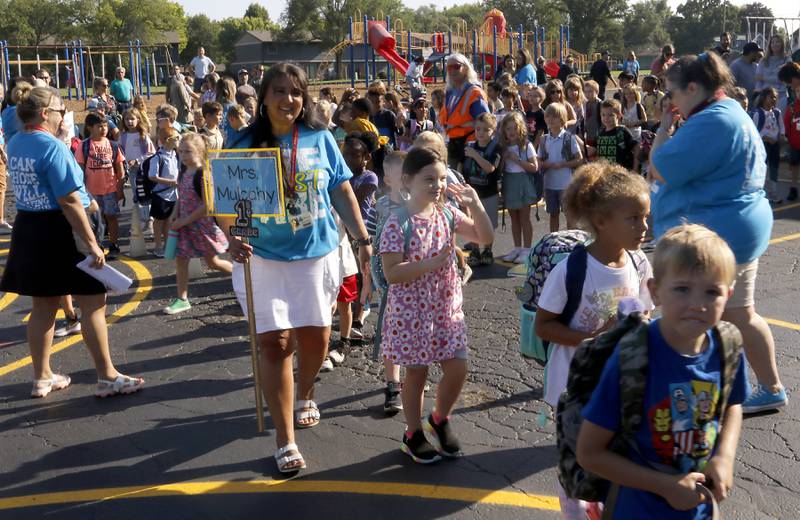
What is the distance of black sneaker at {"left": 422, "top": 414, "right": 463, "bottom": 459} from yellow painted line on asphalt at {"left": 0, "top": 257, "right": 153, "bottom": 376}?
3427 millimetres

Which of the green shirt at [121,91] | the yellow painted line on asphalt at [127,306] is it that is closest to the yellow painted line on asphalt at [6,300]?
the yellow painted line on asphalt at [127,306]

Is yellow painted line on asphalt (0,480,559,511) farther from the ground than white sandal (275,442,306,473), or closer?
closer

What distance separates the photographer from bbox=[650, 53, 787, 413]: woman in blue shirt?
444 cm

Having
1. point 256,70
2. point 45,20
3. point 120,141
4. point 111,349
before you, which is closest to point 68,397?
point 111,349

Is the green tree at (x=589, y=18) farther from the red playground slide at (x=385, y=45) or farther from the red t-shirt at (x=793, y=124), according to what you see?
the red t-shirt at (x=793, y=124)

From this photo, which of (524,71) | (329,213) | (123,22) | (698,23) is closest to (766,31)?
(524,71)

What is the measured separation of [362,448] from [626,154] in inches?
213

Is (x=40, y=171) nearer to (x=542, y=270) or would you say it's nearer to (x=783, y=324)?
(x=542, y=270)

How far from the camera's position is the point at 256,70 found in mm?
26016

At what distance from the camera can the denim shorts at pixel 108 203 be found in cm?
970

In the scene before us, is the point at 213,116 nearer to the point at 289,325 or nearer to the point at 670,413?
the point at 289,325

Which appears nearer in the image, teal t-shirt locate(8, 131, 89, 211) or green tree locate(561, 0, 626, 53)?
teal t-shirt locate(8, 131, 89, 211)

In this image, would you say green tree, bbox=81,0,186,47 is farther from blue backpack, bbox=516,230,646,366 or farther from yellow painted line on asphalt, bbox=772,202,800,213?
blue backpack, bbox=516,230,646,366

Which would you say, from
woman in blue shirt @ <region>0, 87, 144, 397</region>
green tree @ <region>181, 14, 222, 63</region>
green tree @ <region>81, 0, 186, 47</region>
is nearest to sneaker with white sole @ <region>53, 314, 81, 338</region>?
woman in blue shirt @ <region>0, 87, 144, 397</region>
